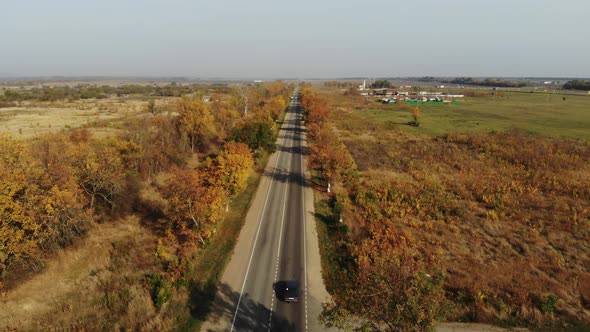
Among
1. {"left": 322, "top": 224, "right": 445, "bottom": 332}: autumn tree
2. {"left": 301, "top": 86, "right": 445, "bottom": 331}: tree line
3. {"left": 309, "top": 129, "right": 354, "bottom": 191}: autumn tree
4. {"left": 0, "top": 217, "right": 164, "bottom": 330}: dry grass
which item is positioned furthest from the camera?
{"left": 309, "top": 129, "right": 354, "bottom": 191}: autumn tree

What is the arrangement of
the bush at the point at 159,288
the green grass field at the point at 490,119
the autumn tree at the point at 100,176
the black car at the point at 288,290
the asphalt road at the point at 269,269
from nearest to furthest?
the asphalt road at the point at 269,269 → the bush at the point at 159,288 → the black car at the point at 288,290 → the autumn tree at the point at 100,176 → the green grass field at the point at 490,119

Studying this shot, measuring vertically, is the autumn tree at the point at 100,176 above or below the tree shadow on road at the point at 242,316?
above

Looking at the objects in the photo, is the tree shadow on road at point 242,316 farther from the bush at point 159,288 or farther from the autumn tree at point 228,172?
the autumn tree at point 228,172

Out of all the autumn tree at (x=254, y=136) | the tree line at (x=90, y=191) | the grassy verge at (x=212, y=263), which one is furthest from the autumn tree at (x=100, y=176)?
the autumn tree at (x=254, y=136)

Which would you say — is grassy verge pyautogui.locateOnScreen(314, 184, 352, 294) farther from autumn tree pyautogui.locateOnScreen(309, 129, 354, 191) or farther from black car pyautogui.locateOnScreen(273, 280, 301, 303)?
autumn tree pyautogui.locateOnScreen(309, 129, 354, 191)

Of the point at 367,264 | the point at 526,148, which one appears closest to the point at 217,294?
the point at 367,264

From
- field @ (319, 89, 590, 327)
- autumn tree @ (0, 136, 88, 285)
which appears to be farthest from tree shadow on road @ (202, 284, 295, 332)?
autumn tree @ (0, 136, 88, 285)
